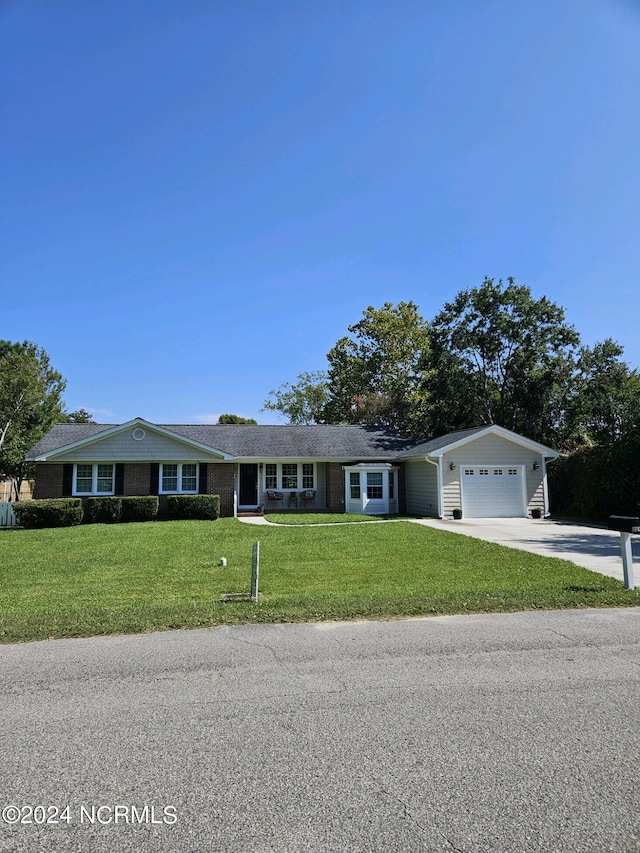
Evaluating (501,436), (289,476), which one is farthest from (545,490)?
(289,476)

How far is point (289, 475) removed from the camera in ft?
82.7

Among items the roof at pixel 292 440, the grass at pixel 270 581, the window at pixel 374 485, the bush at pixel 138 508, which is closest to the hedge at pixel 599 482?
the roof at pixel 292 440

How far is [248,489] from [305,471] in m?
2.88

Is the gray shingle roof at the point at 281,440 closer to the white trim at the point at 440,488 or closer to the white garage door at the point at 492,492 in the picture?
the white trim at the point at 440,488

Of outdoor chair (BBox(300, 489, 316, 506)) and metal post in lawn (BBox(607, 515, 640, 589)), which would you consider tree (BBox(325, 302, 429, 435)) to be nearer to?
outdoor chair (BBox(300, 489, 316, 506))

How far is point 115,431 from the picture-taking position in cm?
2212

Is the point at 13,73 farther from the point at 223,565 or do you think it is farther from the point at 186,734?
the point at 186,734

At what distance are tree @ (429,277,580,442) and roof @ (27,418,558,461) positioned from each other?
8.90 metres

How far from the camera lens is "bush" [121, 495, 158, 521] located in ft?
67.3

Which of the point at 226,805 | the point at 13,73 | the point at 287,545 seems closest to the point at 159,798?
the point at 226,805

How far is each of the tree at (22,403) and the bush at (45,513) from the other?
28.3 feet

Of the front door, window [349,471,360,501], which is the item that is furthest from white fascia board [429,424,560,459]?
the front door

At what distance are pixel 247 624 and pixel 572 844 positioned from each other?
4.32 meters

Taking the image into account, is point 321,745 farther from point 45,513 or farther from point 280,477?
point 280,477
